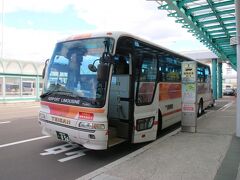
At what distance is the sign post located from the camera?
9.48 metres

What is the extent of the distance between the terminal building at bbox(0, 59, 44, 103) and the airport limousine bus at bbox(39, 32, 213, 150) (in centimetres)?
1953

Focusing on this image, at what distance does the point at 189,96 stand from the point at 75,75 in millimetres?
4908

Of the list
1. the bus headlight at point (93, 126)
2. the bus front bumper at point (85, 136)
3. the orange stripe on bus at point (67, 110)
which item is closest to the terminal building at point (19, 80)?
the orange stripe on bus at point (67, 110)

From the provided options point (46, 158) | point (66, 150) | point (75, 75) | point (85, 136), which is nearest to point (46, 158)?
point (46, 158)

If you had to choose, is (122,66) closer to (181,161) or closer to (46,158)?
(181,161)

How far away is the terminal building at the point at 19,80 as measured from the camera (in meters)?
24.9

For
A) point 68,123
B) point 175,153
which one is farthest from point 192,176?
point 68,123

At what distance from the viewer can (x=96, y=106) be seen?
234 inches

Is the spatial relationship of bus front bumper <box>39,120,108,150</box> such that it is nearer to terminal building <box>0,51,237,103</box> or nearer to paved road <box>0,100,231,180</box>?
paved road <box>0,100,231,180</box>

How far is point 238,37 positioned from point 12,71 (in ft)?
72.6

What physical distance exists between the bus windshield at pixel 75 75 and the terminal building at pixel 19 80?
63.8ft

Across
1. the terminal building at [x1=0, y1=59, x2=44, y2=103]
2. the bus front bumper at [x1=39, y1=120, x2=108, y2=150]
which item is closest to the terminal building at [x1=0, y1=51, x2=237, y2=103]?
the terminal building at [x1=0, y1=59, x2=44, y2=103]

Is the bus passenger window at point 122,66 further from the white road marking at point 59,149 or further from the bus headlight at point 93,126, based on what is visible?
the white road marking at point 59,149

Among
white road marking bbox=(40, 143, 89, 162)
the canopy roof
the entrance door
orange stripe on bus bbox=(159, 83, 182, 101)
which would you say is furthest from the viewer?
the canopy roof
